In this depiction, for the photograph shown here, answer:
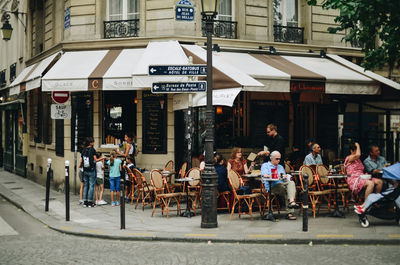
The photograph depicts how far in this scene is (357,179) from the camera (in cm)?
1004

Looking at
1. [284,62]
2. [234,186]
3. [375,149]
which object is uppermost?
[284,62]

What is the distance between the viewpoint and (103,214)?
37.3 ft

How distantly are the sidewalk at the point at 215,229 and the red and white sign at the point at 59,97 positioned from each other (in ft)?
10.1

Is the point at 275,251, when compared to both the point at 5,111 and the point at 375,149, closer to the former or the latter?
the point at 375,149

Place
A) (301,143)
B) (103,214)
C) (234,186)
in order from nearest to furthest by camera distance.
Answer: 1. (234,186)
2. (103,214)
3. (301,143)

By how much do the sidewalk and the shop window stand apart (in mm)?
2703

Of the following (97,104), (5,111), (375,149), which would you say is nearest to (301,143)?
(375,149)

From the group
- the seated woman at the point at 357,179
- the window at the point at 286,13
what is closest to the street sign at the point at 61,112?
the window at the point at 286,13

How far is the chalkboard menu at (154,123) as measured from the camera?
13.5 m

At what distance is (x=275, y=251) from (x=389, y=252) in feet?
5.68

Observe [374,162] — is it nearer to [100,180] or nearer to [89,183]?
[100,180]

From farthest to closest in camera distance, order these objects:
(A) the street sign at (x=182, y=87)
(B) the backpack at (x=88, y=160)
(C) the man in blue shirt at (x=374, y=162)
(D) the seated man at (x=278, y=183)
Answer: (B) the backpack at (x=88, y=160)
(C) the man in blue shirt at (x=374, y=162)
(D) the seated man at (x=278, y=183)
(A) the street sign at (x=182, y=87)

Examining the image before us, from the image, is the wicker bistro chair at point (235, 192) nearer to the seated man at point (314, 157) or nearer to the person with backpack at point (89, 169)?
the seated man at point (314, 157)

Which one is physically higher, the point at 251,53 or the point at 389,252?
the point at 251,53
